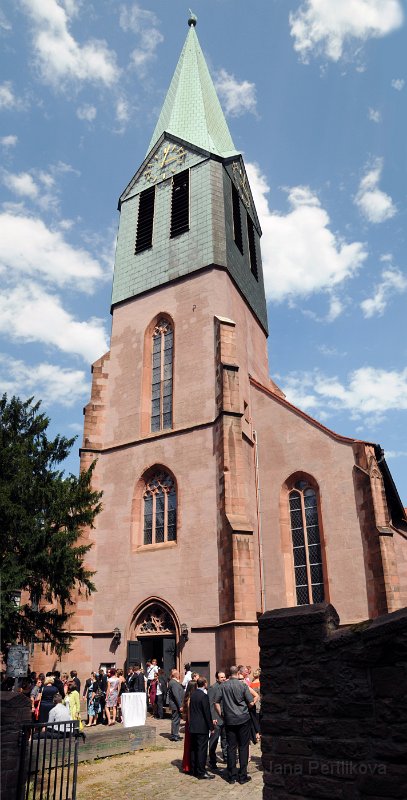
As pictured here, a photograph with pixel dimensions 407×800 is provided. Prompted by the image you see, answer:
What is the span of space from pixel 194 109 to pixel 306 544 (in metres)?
23.1

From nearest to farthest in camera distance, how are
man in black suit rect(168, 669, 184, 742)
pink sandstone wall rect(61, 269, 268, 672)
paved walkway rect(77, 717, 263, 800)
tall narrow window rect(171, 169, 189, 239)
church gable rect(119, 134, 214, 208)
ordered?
1. paved walkway rect(77, 717, 263, 800)
2. man in black suit rect(168, 669, 184, 742)
3. pink sandstone wall rect(61, 269, 268, 672)
4. tall narrow window rect(171, 169, 189, 239)
5. church gable rect(119, 134, 214, 208)

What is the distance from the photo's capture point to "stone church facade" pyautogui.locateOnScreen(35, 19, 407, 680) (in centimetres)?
1742

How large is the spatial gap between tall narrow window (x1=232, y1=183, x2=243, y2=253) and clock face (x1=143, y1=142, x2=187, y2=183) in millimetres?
2889

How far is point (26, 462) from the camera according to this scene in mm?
14859

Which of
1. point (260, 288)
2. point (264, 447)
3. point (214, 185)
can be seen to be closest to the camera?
point (264, 447)

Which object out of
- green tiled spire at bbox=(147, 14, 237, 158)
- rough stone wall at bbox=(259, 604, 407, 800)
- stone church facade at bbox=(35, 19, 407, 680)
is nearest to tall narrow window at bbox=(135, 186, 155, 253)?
stone church facade at bbox=(35, 19, 407, 680)

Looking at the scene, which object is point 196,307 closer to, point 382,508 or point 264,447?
point 264,447

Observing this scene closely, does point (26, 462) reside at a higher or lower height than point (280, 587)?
higher

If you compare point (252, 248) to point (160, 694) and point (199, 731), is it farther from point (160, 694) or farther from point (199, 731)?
point (199, 731)

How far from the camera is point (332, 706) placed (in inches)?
172

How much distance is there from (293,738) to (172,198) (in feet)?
81.8

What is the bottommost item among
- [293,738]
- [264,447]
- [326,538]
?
[293,738]

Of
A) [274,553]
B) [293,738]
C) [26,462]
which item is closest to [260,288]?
[274,553]

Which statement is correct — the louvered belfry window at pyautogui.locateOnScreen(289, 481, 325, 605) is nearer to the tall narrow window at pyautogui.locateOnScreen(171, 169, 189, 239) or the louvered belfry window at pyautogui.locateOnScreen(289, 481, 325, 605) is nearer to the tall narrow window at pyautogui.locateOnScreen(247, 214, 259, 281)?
the tall narrow window at pyautogui.locateOnScreen(247, 214, 259, 281)
